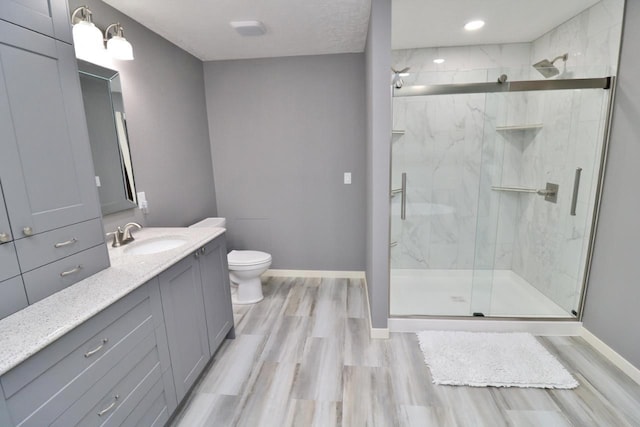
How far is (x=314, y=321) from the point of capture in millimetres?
2613

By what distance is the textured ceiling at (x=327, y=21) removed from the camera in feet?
6.82

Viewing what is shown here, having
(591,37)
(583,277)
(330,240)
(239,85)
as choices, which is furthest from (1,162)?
(591,37)

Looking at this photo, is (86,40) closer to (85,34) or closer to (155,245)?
(85,34)

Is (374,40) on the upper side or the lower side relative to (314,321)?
upper

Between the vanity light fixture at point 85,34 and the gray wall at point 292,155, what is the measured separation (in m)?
1.50

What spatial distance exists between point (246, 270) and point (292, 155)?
1.34 meters

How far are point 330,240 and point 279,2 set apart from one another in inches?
90.0

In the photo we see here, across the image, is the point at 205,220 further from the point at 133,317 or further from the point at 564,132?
the point at 564,132

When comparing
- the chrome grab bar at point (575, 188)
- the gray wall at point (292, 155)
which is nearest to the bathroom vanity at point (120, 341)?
the gray wall at point (292, 155)

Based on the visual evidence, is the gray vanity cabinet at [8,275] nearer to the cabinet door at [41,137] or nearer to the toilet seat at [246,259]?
the cabinet door at [41,137]

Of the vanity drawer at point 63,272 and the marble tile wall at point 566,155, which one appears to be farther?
the marble tile wall at point 566,155

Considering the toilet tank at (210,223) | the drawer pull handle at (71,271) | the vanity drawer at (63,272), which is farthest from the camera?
the toilet tank at (210,223)

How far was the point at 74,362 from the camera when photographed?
3.41 ft

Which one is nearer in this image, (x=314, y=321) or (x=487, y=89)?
(x=487, y=89)
